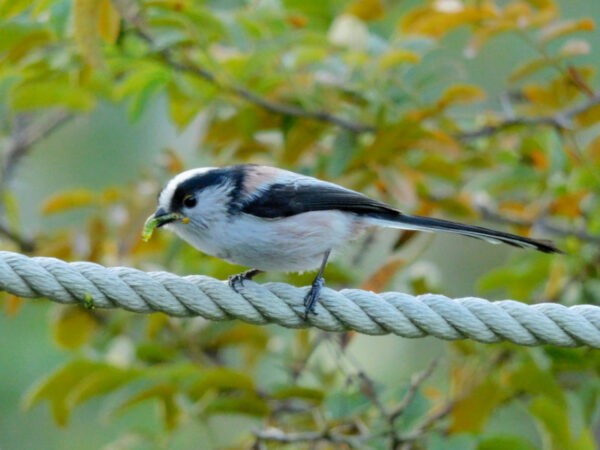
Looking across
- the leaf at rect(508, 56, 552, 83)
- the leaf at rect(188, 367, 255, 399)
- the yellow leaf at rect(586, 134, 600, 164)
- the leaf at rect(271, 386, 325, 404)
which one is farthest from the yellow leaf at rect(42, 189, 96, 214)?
the yellow leaf at rect(586, 134, 600, 164)

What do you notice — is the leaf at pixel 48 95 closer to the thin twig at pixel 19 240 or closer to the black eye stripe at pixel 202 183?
the black eye stripe at pixel 202 183

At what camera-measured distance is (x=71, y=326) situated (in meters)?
4.27

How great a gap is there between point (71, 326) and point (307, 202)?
1546 mm

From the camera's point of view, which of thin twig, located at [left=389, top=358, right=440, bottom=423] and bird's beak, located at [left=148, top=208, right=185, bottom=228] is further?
thin twig, located at [left=389, top=358, right=440, bottom=423]

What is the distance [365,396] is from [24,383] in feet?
17.3

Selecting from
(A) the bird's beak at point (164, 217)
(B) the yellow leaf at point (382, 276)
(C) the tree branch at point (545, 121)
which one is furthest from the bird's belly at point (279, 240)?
(C) the tree branch at point (545, 121)

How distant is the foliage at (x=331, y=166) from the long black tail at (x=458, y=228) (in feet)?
1.19

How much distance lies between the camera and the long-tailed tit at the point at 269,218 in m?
3.12

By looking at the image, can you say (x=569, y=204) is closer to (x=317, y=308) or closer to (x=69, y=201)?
(x=317, y=308)

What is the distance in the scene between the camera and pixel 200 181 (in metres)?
3.26

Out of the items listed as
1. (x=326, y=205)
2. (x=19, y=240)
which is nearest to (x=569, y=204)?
(x=326, y=205)

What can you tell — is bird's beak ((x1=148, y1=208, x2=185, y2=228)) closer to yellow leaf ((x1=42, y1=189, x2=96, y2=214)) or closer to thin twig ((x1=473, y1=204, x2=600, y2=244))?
yellow leaf ((x1=42, y1=189, x2=96, y2=214))

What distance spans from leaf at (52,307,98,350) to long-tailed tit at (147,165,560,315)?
1.20 m

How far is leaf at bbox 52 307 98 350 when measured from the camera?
167 inches
